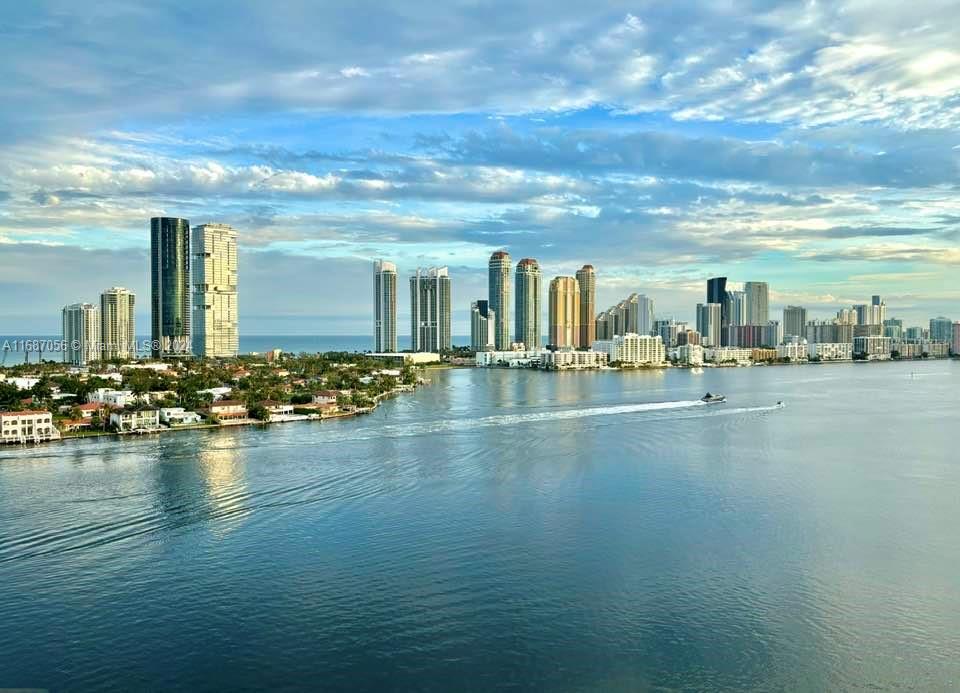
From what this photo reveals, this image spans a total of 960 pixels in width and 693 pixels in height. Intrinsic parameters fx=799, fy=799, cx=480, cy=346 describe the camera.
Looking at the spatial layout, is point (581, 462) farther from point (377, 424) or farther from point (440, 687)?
point (440, 687)

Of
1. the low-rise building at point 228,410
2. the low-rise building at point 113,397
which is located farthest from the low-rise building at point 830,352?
the low-rise building at point 113,397

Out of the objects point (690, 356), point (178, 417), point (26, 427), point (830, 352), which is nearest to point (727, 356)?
point (690, 356)

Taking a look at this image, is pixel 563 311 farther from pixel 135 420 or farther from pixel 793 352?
pixel 135 420

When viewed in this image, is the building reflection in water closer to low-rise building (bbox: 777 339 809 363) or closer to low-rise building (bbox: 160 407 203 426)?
low-rise building (bbox: 160 407 203 426)

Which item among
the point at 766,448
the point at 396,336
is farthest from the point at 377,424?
the point at 396,336

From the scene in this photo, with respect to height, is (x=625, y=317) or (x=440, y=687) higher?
(x=625, y=317)

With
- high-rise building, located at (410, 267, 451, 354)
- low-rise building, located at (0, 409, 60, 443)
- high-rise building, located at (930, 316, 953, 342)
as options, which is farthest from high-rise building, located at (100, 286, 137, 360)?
high-rise building, located at (930, 316, 953, 342)
